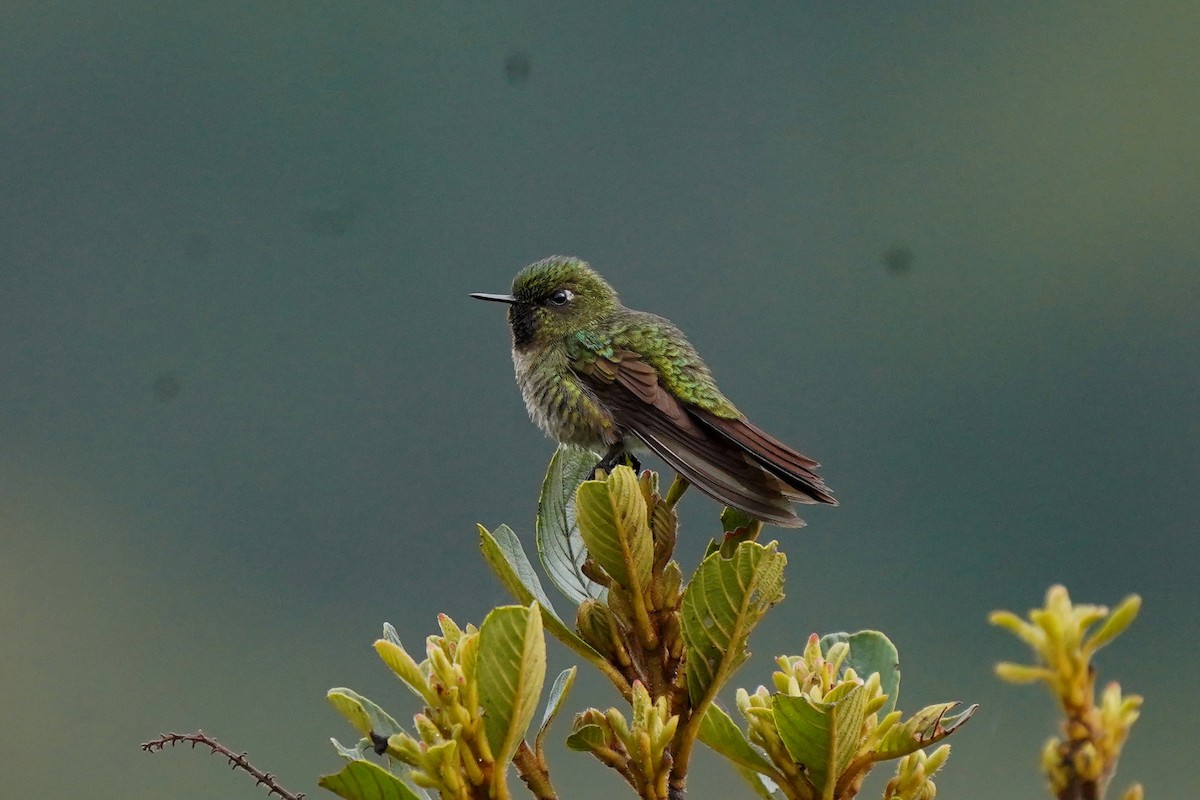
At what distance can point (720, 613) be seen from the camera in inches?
67.4

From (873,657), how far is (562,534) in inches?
20.3

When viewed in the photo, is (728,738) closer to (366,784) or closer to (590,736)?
(590,736)

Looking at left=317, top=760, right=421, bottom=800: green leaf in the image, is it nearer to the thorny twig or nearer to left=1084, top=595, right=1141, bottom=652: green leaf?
the thorny twig

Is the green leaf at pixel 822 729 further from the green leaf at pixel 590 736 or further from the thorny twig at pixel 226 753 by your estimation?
the thorny twig at pixel 226 753

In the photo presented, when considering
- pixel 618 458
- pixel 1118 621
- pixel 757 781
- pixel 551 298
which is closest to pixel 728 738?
pixel 757 781

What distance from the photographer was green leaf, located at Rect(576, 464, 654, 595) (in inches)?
72.3

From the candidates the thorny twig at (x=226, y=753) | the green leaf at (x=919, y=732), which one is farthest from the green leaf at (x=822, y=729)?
the thorny twig at (x=226, y=753)

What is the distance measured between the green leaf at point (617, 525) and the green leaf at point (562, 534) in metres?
0.18

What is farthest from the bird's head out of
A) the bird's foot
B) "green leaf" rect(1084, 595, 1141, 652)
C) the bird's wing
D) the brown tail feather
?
"green leaf" rect(1084, 595, 1141, 652)

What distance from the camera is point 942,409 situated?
2170 inches

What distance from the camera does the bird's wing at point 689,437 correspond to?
238cm

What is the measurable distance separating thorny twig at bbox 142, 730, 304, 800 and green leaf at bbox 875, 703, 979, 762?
2.34 feet

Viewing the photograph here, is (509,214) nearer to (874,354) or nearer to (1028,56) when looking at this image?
(874,354)

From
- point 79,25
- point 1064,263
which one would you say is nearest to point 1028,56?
point 1064,263
